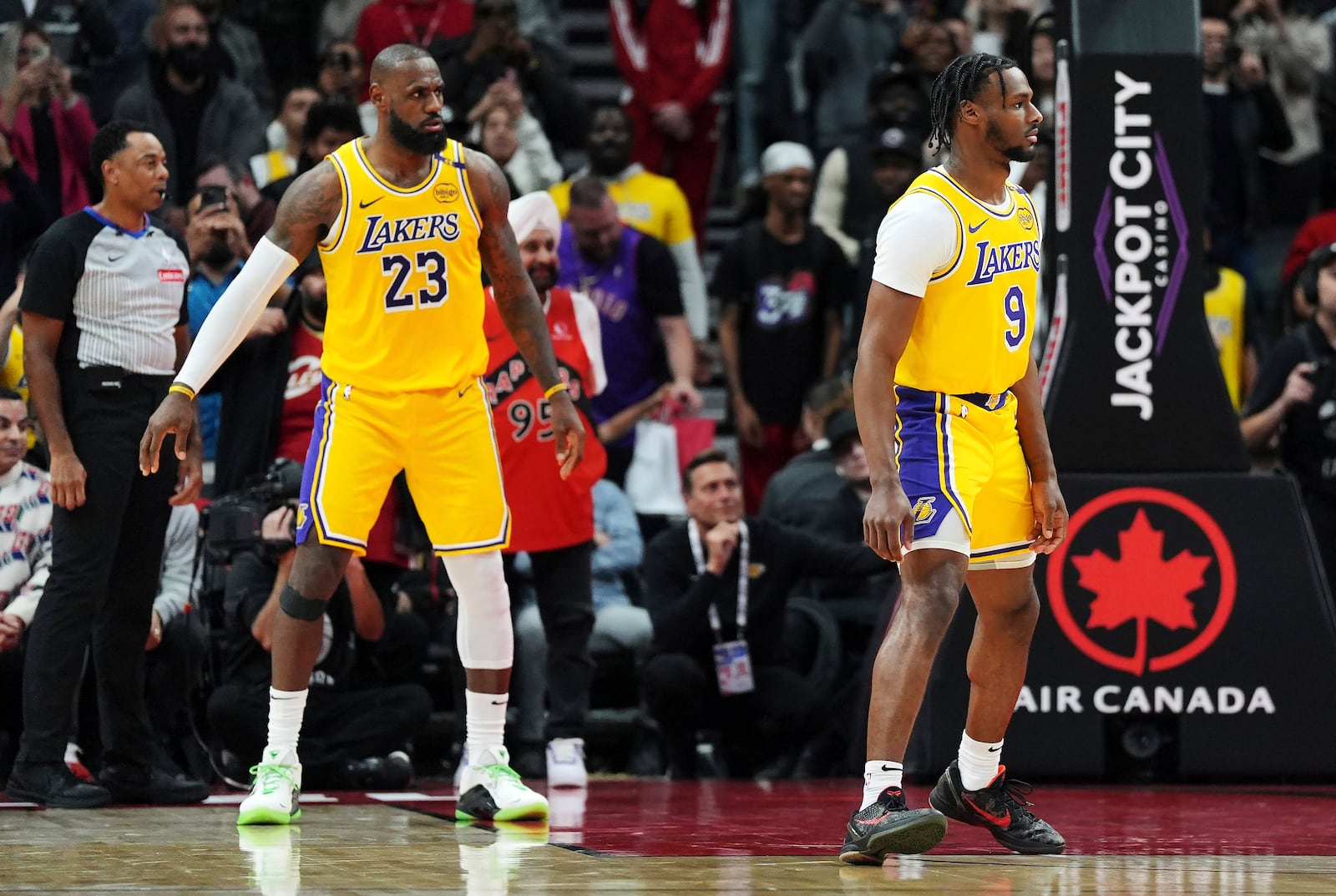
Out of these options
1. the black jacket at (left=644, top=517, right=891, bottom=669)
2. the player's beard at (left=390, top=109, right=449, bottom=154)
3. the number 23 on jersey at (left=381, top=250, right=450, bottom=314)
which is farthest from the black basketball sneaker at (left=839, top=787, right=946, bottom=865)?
the black jacket at (left=644, top=517, right=891, bottom=669)

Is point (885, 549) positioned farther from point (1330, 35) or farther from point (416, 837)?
point (1330, 35)

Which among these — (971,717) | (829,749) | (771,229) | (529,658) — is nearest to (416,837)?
(971,717)

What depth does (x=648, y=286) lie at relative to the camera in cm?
948

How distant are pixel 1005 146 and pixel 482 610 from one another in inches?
77.7

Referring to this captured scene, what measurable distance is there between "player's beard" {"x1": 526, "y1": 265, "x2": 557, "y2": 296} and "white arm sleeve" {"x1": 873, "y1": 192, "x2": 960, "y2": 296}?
2.67 meters

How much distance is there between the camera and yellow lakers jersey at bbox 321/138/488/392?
18.0 feet

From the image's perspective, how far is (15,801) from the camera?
20.6 ft

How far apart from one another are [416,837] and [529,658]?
2.53 metres

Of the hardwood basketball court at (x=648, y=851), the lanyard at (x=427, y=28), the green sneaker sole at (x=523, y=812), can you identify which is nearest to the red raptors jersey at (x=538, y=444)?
the hardwood basketball court at (x=648, y=851)

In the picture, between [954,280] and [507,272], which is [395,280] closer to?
[507,272]

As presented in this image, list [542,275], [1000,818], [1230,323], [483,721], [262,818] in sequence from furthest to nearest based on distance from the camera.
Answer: [1230,323]
[542,275]
[483,721]
[262,818]
[1000,818]

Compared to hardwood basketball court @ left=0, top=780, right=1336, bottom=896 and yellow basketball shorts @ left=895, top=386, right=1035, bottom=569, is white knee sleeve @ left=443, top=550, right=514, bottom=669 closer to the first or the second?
hardwood basketball court @ left=0, top=780, right=1336, bottom=896

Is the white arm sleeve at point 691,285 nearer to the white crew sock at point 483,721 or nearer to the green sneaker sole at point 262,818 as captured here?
the white crew sock at point 483,721

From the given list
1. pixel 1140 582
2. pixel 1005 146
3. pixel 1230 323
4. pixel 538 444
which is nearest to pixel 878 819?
pixel 1005 146
